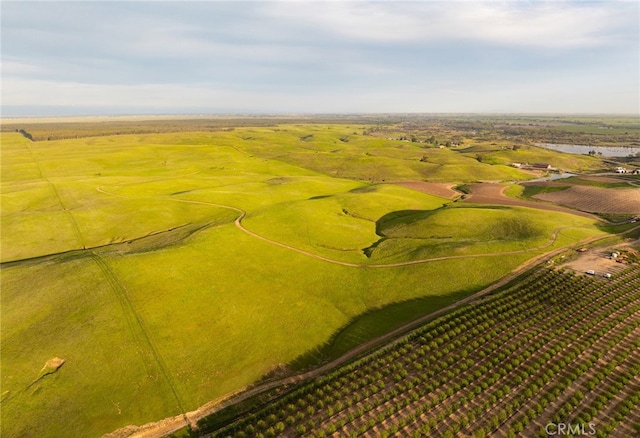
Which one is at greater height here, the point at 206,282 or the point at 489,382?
the point at 206,282

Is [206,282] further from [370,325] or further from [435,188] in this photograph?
[435,188]

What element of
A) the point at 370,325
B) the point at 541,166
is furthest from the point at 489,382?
the point at 541,166

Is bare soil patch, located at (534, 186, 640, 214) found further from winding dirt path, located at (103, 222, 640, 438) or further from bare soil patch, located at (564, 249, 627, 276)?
winding dirt path, located at (103, 222, 640, 438)

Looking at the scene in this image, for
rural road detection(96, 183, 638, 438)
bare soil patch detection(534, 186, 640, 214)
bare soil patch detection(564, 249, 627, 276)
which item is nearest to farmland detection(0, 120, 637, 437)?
rural road detection(96, 183, 638, 438)

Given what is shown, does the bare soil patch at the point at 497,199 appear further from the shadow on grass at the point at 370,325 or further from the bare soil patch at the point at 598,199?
the shadow on grass at the point at 370,325

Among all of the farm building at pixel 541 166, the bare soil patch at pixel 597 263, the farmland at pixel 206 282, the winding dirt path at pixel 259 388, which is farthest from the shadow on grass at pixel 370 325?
the farm building at pixel 541 166

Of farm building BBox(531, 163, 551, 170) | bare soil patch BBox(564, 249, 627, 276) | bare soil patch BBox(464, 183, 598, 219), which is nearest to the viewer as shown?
bare soil patch BBox(564, 249, 627, 276)
